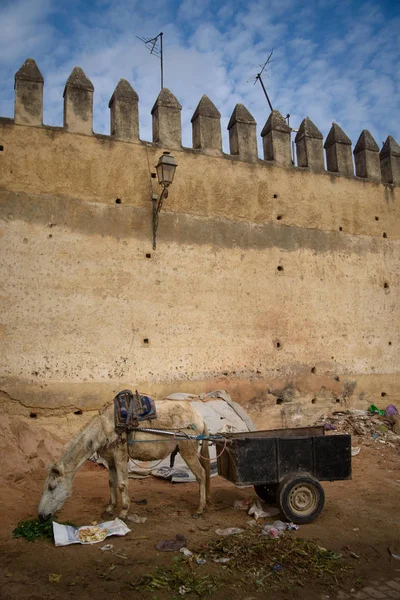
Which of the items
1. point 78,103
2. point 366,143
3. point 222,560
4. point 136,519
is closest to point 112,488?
point 136,519

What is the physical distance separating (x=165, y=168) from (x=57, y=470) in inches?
228

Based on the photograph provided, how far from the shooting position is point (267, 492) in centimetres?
631

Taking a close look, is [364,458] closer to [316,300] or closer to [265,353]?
[265,353]

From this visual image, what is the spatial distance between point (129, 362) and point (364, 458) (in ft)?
15.7

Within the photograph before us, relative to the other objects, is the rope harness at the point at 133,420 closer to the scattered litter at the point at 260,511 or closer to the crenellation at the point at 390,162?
the scattered litter at the point at 260,511

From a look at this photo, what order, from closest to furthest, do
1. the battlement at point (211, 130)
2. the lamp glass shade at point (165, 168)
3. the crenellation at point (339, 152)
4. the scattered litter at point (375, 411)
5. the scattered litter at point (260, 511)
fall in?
the scattered litter at point (260, 511) < the lamp glass shade at point (165, 168) < the battlement at point (211, 130) < the scattered litter at point (375, 411) < the crenellation at point (339, 152)

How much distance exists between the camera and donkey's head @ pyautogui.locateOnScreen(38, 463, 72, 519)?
17.5ft

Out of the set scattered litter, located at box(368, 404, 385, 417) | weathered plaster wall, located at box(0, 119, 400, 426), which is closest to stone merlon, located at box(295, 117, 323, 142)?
weathered plaster wall, located at box(0, 119, 400, 426)

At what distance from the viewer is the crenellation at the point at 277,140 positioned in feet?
37.9

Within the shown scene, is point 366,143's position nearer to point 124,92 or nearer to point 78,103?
point 124,92

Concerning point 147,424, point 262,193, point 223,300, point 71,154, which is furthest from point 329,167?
point 147,424

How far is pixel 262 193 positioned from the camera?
36.8 ft

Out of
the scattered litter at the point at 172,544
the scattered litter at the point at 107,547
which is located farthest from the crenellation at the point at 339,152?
the scattered litter at the point at 107,547

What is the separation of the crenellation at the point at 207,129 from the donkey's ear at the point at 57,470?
24.6 feet
